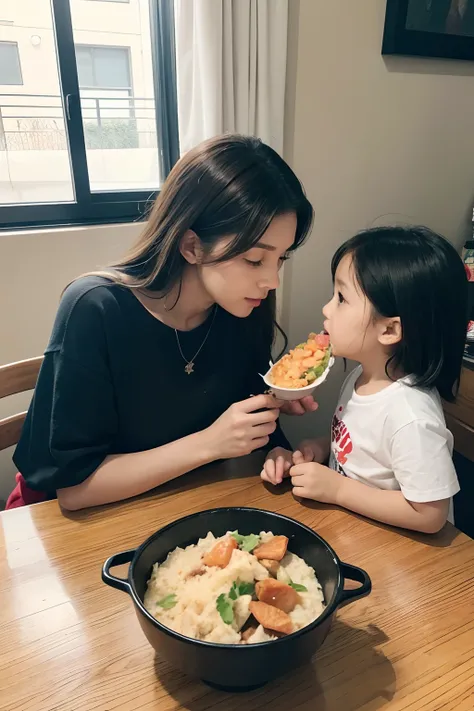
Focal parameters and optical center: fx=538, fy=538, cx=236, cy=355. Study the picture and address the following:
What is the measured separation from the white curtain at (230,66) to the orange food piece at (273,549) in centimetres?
128

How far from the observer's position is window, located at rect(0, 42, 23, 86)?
166cm

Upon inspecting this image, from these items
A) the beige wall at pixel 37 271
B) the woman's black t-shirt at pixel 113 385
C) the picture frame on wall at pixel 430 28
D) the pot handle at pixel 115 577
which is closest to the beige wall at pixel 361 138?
the picture frame on wall at pixel 430 28

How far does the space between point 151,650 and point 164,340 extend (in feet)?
2.11

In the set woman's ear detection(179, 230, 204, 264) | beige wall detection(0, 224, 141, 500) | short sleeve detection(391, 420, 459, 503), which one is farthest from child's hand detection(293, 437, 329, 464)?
beige wall detection(0, 224, 141, 500)

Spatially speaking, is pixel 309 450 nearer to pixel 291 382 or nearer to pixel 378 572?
pixel 291 382

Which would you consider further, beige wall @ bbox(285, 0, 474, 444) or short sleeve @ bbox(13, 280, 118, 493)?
beige wall @ bbox(285, 0, 474, 444)

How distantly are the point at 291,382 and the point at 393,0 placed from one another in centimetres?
149

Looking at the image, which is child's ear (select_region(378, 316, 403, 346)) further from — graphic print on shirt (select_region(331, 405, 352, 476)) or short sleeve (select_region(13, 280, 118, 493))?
short sleeve (select_region(13, 280, 118, 493))

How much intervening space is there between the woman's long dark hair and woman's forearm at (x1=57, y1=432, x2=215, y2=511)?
36 centimetres

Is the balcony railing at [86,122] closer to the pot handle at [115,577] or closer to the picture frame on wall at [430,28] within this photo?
the picture frame on wall at [430,28]

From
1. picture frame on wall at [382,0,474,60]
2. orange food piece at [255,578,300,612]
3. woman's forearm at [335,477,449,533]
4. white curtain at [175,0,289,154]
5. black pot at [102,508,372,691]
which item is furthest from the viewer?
picture frame on wall at [382,0,474,60]

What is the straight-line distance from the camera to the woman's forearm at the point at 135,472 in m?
1.00

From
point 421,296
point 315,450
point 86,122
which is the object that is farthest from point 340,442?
point 86,122

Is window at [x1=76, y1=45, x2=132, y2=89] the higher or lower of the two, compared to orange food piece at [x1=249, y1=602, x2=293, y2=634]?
higher
